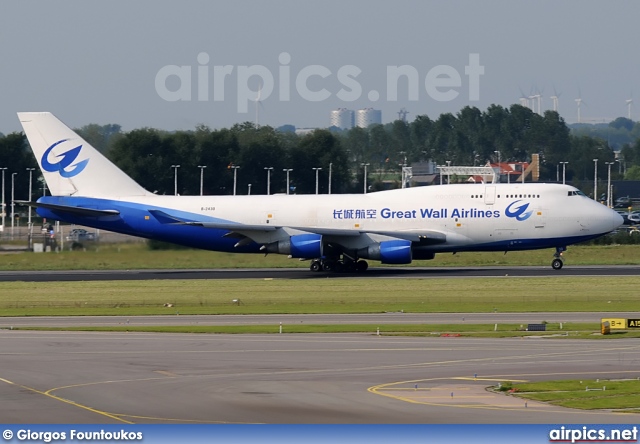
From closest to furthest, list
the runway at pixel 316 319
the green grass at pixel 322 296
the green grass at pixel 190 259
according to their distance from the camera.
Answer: the runway at pixel 316 319
the green grass at pixel 322 296
the green grass at pixel 190 259

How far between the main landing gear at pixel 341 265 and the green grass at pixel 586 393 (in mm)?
37324

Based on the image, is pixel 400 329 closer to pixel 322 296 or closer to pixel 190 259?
pixel 322 296

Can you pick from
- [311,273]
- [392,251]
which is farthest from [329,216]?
[392,251]

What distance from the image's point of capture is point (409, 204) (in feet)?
201

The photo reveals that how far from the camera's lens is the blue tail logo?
64312 mm

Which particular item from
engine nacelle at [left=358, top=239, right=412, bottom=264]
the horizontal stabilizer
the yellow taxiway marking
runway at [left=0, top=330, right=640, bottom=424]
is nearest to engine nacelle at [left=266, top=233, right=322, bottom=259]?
engine nacelle at [left=358, top=239, right=412, bottom=264]

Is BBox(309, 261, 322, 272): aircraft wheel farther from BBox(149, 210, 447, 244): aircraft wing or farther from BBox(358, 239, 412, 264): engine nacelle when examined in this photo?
BBox(358, 239, 412, 264): engine nacelle

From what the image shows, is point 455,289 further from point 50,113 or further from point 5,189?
point 5,189

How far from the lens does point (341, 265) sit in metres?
62.9

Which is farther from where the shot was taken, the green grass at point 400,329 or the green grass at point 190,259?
the green grass at point 190,259

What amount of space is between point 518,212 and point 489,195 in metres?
1.95

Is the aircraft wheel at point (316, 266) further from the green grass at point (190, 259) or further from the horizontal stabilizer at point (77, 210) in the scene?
the horizontal stabilizer at point (77, 210)

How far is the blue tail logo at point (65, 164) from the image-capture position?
64312 millimetres

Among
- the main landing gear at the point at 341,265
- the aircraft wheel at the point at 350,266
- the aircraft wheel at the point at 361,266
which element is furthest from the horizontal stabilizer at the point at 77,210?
the aircraft wheel at the point at 361,266
